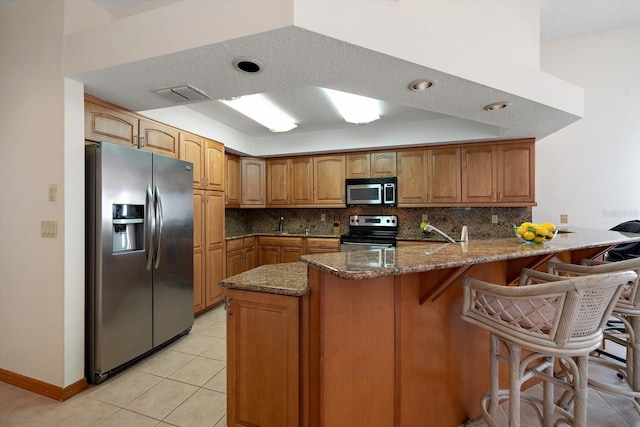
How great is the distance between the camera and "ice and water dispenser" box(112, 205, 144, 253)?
221 cm

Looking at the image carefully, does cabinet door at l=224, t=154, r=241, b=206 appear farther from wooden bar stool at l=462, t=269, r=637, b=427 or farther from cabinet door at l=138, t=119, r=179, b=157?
wooden bar stool at l=462, t=269, r=637, b=427

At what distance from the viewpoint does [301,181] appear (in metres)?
4.75

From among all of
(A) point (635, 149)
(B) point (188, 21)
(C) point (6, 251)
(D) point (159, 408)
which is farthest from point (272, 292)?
(A) point (635, 149)

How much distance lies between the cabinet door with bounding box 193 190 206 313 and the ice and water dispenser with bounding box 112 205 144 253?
3.11ft

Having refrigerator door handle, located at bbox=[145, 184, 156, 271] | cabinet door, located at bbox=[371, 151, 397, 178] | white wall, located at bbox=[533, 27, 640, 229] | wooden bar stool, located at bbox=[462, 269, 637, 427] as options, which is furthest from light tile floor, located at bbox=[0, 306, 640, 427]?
cabinet door, located at bbox=[371, 151, 397, 178]

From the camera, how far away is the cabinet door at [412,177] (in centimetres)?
412

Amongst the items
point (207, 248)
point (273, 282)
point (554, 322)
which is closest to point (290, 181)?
point (207, 248)

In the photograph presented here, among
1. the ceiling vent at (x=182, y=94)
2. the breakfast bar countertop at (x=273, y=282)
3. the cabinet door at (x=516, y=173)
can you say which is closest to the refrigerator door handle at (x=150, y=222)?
the ceiling vent at (x=182, y=94)

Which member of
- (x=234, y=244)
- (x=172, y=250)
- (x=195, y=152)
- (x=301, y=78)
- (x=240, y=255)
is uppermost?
(x=301, y=78)

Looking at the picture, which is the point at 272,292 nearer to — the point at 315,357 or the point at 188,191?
the point at 315,357

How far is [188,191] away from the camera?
2918 millimetres

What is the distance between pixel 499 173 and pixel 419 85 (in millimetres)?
2445

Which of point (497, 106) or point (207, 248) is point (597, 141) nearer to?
point (497, 106)

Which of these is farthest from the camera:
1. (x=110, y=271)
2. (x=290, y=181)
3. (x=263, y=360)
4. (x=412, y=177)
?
(x=290, y=181)
